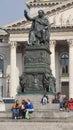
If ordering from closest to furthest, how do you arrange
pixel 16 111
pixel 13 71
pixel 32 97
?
pixel 16 111, pixel 32 97, pixel 13 71

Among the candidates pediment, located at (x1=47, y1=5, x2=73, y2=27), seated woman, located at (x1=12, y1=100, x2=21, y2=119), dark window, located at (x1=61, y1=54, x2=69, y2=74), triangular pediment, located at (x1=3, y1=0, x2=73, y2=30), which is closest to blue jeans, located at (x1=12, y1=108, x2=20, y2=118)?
seated woman, located at (x1=12, y1=100, x2=21, y2=119)

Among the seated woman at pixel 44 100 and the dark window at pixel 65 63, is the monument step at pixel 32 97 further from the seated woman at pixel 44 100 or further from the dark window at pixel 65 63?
the dark window at pixel 65 63

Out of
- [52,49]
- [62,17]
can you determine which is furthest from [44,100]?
[62,17]

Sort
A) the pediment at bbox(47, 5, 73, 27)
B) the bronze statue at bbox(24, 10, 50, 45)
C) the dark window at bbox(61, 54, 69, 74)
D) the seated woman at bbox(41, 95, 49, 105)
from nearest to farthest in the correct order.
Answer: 1. the seated woman at bbox(41, 95, 49, 105)
2. the bronze statue at bbox(24, 10, 50, 45)
3. the pediment at bbox(47, 5, 73, 27)
4. the dark window at bbox(61, 54, 69, 74)

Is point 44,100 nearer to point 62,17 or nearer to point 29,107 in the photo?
point 29,107

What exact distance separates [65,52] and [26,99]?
6353 centimetres

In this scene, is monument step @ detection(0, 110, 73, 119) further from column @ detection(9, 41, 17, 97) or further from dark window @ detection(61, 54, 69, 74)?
dark window @ detection(61, 54, 69, 74)

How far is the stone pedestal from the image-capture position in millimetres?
28875

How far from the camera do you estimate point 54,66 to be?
8488cm

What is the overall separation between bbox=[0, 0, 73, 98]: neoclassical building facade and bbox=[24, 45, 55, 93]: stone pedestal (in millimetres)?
50818

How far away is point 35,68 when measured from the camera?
95.3 ft

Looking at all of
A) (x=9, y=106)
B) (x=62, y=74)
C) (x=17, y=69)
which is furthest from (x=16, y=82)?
(x=9, y=106)

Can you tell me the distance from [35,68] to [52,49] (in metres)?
55.5

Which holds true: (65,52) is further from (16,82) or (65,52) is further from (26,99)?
(26,99)
